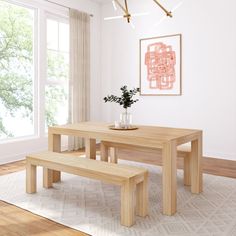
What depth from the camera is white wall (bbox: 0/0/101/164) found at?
4039mm

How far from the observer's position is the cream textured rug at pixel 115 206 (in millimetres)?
2012

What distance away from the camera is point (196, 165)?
2.71m

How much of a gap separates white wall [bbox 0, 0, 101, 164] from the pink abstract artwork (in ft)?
3.69

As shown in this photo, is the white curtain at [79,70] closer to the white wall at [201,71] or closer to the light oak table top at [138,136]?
the white wall at [201,71]

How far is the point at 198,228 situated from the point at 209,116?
105 inches

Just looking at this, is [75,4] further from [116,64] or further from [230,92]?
[230,92]

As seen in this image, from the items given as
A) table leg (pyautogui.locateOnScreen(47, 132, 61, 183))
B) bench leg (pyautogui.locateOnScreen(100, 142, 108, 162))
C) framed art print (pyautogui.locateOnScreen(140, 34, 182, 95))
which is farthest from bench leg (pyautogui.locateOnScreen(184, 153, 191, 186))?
framed art print (pyautogui.locateOnScreen(140, 34, 182, 95))

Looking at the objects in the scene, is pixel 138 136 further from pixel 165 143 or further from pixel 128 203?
pixel 128 203

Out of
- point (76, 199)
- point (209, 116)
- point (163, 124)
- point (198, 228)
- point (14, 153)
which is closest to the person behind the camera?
point (198, 228)

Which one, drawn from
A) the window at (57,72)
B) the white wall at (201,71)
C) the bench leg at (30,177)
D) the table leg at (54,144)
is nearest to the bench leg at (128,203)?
the bench leg at (30,177)

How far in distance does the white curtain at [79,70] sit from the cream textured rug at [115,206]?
187 centimetres

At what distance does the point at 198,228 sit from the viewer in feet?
6.61

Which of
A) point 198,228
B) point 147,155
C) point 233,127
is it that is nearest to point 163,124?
point 147,155

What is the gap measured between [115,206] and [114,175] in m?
0.51
